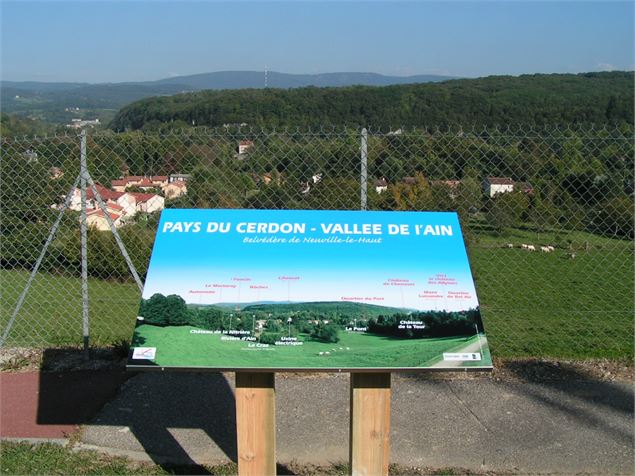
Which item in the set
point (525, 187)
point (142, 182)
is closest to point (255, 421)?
point (142, 182)

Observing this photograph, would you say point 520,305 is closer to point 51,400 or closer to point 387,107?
point 51,400

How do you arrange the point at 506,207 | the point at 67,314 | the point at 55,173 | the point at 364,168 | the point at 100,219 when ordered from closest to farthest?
the point at 364,168 → the point at 100,219 → the point at 55,173 → the point at 506,207 → the point at 67,314

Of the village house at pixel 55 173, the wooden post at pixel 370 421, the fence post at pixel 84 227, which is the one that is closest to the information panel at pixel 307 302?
the wooden post at pixel 370 421

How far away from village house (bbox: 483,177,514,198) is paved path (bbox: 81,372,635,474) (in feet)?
6.96

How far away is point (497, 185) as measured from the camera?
6406 mm

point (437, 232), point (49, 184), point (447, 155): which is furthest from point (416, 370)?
point (49, 184)

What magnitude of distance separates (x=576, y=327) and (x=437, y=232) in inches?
259

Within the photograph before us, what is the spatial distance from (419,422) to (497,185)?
2.94 meters

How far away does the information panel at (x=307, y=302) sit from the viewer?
2.66 m

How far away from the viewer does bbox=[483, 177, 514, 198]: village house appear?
6.34 m

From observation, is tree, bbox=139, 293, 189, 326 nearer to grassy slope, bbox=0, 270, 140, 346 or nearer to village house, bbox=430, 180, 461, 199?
grassy slope, bbox=0, 270, 140, 346

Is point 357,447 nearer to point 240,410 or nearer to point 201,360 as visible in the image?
point 240,410

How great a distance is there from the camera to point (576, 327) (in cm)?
881

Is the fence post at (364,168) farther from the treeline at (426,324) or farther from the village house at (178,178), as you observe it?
the treeline at (426,324)
